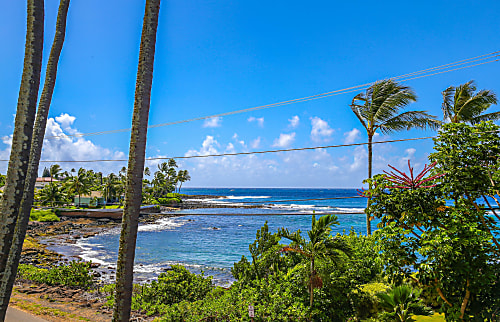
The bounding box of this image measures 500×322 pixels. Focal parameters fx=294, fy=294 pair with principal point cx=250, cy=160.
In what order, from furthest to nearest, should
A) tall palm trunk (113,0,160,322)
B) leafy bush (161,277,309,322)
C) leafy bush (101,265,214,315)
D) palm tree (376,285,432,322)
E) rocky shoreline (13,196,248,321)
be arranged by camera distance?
rocky shoreline (13,196,248,321), leafy bush (101,265,214,315), leafy bush (161,277,309,322), palm tree (376,285,432,322), tall palm trunk (113,0,160,322)

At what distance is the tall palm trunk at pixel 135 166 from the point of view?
4070 mm

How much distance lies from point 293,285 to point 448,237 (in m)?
4.40

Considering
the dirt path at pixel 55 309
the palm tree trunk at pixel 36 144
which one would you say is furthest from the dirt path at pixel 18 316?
the palm tree trunk at pixel 36 144

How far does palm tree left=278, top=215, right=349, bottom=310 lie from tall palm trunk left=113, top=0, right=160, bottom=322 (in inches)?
167

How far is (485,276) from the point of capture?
420 centimetres

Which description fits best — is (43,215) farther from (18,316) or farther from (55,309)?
(18,316)

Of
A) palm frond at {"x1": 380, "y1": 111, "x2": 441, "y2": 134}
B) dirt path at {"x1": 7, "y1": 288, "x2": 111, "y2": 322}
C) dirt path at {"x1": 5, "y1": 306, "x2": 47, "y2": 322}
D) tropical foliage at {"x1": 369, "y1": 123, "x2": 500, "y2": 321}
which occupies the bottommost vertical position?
dirt path at {"x1": 7, "y1": 288, "x2": 111, "y2": 322}

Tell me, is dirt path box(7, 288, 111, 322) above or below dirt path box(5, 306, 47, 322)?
below

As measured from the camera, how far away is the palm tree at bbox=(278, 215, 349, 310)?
720 cm

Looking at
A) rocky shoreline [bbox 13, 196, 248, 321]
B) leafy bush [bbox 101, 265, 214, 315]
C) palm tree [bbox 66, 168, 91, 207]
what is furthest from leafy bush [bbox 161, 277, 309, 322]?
palm tree [bbox 66, 168, 91, 207]

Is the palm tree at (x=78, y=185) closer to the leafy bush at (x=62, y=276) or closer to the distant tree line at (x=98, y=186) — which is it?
the distant tree line at (x=98, y=186)

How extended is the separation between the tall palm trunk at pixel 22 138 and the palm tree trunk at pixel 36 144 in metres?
0.20

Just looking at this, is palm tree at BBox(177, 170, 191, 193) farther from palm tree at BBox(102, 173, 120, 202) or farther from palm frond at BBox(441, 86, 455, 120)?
palm frond at BBox(441, 86, 455, 120)

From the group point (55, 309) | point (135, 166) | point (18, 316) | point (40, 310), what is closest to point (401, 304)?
point (135, 166)
